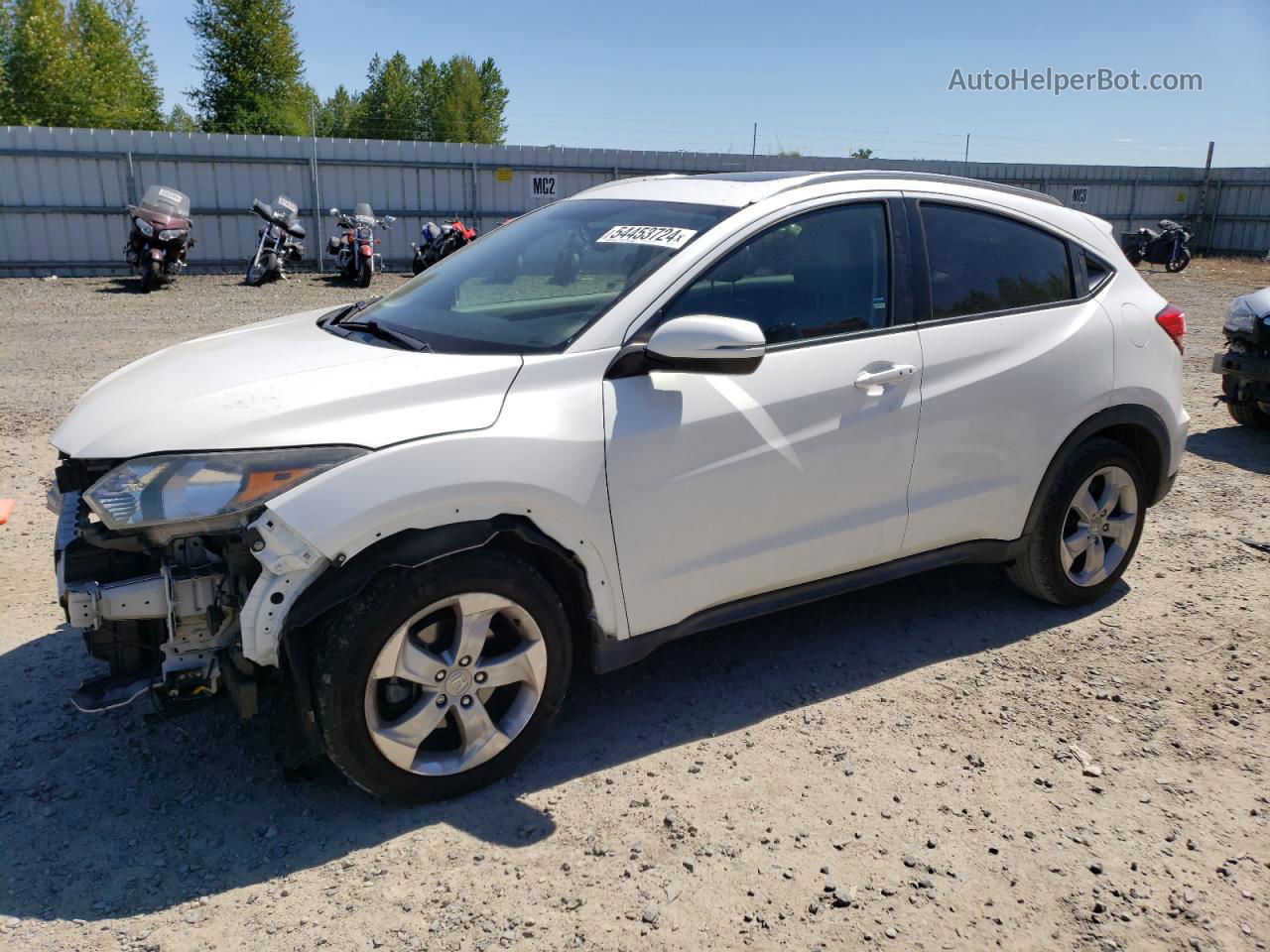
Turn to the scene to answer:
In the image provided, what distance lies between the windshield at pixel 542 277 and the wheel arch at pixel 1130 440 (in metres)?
1.84

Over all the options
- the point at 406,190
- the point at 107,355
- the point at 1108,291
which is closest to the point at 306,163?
the point at 406,190

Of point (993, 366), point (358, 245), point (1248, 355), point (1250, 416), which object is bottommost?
point (1250, 416)

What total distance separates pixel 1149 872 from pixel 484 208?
19387 mm

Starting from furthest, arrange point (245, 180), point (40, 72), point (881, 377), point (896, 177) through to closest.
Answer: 1. point (40, 72)
2. point (245, 180)
3. point (896, 177)
4. point (881, 377)

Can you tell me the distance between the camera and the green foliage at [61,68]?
4944cm

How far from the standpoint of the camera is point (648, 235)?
3727mm

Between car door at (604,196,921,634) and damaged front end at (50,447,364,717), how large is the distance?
0.99 meters

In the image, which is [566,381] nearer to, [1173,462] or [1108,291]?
[1108,291]

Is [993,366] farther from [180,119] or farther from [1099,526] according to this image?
[180,119]

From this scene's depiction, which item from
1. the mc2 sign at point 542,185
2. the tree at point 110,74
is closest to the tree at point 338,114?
the tree at point 110,74

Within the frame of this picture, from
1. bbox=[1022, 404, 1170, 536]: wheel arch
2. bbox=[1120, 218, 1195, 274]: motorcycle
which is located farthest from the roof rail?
bbox=[1120, 218, 1195, 274]: motorcycle

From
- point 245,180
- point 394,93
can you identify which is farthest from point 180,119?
point 245,180

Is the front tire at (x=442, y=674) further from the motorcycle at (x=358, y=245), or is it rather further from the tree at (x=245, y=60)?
the tree at (x=245, y=60)

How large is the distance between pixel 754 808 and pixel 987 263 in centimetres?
241
